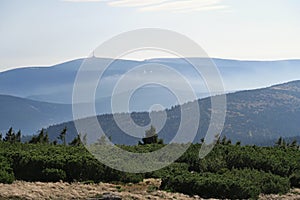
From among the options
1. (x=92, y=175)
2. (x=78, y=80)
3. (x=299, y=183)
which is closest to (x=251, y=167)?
(x=299, y=183)

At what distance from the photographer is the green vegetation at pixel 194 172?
2708 centimetres

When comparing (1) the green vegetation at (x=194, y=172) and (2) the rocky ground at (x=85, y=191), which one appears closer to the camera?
(2) the rocky ground at (x=85, y=191)

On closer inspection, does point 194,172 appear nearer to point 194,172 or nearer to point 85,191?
point 194,172

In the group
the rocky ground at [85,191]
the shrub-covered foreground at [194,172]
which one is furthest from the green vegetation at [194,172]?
the rocky ground at [85,191]

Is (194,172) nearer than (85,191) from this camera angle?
No

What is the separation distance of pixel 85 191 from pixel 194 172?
7.90 meters

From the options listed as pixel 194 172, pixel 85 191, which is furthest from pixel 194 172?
pixel 85 191

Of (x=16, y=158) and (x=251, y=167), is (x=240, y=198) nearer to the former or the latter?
(x=251, y=167)

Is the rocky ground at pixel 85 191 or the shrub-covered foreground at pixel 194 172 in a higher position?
the shrub-covered foreground at pixel 194 172

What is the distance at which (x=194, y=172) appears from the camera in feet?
103

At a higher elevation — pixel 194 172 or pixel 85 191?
pixel 194 172

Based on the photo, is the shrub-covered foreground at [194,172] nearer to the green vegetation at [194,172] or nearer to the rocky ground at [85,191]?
the green vegetation at [194,172]

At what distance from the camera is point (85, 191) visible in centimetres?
2619

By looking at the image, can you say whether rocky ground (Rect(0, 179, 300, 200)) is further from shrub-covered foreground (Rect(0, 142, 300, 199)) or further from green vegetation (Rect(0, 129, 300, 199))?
shrub-covered foreground (Rect(0, 142, 300, 199))
